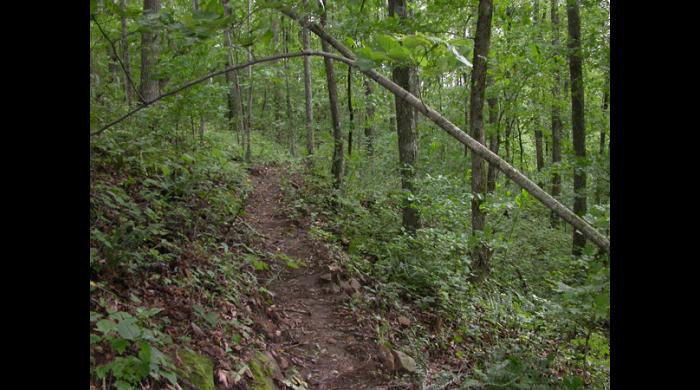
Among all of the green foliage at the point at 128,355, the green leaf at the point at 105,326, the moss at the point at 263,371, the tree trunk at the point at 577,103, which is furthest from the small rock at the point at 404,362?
the tree trunk at the point at 577,103

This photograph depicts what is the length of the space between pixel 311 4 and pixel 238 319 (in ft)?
11.3

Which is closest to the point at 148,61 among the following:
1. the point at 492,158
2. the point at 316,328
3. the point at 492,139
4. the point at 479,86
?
the point at 479,86

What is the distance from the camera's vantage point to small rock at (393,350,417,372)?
4887 mm

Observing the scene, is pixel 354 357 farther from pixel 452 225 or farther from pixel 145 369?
pixel 452 225

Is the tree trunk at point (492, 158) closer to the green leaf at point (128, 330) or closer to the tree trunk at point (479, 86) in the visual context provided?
the green leaf at point (128, 330)

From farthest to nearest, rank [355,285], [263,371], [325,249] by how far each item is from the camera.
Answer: [325,249]
[355,285]
[263,371]

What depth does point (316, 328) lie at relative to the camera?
5.75m

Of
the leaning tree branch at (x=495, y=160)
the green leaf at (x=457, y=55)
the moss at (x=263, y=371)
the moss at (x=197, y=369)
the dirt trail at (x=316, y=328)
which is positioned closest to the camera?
the green leaf at (x=457, y=55)

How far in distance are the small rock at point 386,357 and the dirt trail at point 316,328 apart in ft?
0.21

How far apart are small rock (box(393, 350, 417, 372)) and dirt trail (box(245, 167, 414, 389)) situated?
205 mm

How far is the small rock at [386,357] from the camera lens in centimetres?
493

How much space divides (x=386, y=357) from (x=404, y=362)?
0.22m

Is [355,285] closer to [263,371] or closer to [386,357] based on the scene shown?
[386,357]

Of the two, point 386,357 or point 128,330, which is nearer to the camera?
point 128,330
